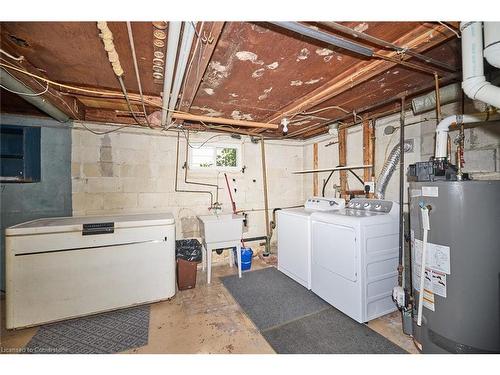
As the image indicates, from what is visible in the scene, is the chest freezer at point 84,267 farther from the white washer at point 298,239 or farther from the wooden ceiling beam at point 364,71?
the wooden ceiling beam at point 364,71

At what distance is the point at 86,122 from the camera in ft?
10.1

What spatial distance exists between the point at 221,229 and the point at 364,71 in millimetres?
2499

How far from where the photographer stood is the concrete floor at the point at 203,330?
1854 mm

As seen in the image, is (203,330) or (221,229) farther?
(221,229)

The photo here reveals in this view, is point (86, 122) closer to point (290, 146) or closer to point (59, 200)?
point (59, 200)

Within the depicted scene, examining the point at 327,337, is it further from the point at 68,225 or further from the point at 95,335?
the point at 68,225

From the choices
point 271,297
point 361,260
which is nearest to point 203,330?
point 271,297

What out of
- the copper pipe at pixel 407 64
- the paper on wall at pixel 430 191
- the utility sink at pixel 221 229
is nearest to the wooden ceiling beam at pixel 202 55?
the copper pipe at pixel 407 64

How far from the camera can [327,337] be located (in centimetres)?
194

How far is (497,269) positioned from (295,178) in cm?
332

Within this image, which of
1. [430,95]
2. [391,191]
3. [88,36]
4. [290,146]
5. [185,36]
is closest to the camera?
[185,36]

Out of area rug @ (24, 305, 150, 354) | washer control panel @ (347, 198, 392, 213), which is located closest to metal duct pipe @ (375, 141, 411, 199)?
washer control panel @ (347, 198, 392, 213)

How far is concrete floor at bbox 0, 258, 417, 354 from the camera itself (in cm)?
185
